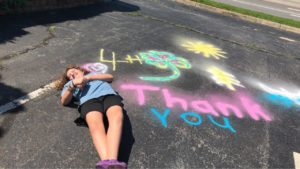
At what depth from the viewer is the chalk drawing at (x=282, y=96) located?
6.37 metres

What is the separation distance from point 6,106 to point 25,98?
0.36 meters

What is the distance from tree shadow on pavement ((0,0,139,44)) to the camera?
25.1 ft

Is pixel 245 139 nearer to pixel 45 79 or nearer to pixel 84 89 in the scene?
pixel 84 89

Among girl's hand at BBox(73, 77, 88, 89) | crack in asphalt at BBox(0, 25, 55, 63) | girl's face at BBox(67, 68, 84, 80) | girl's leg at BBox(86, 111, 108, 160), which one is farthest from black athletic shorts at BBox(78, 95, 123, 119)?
crack in asphalt at BBox(0, 25, 55, 63)

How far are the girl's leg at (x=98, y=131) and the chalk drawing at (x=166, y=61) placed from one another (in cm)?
265

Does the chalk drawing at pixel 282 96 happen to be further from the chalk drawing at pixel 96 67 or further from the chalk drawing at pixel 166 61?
the chalk drawing at pixel 96 67

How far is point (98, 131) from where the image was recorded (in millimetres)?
4094

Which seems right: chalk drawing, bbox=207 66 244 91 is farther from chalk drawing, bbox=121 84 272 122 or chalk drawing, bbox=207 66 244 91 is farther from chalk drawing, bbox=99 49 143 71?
chalk drawing, bbox=99 49 143 71

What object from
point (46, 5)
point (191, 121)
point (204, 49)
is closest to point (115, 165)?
point (191, 121)

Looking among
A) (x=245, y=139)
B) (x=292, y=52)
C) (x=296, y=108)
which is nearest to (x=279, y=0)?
(x=292, y=52)

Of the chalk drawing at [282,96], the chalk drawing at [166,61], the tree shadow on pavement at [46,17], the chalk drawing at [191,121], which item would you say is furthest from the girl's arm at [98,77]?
the chalk drawing at [282,96]

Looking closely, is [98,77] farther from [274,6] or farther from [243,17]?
[274,6]

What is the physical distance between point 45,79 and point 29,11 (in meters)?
4.67

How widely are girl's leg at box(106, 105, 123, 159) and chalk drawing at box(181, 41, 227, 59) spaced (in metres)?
4.59
